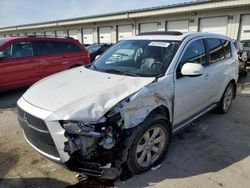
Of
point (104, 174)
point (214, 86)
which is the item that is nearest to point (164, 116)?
point (104, 174)

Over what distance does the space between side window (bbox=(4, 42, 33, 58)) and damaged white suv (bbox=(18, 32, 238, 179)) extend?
3673mm

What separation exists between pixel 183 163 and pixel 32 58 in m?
5.52

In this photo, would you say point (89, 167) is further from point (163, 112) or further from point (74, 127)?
point (163, 112)

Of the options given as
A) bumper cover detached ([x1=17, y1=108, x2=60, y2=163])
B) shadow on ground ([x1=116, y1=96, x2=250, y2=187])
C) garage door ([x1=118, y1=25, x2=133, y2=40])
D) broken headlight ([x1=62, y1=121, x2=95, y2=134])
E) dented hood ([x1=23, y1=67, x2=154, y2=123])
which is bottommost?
shadow on ground ([x1=116, y1=96, x2=250, y2=187])

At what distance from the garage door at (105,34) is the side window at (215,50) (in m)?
19.8

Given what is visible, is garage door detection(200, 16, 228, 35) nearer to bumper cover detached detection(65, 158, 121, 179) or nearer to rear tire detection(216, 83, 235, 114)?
rear tire detection(216, 83, 235, 114)

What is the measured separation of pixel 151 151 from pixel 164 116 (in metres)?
0.51

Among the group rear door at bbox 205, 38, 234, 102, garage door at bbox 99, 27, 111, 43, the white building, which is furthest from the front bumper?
garage door at bbox 99, 27, 111, 43

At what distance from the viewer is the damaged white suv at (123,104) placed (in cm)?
239

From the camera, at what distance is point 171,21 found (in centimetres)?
1822

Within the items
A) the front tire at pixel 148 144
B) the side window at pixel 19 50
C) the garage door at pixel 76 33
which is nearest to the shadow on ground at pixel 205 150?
the front tire at pixel 148 144

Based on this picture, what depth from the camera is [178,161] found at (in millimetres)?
3318

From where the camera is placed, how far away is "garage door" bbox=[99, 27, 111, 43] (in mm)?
23641

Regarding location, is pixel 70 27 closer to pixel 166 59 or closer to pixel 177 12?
pixel 177 12
